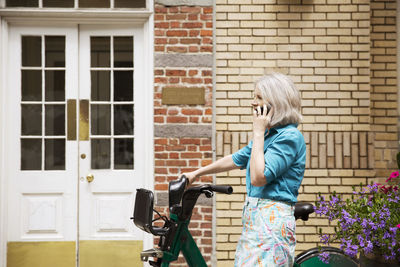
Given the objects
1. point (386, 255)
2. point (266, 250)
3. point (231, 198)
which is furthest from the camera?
point (231, 198)

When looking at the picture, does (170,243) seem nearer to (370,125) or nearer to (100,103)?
(100,103)

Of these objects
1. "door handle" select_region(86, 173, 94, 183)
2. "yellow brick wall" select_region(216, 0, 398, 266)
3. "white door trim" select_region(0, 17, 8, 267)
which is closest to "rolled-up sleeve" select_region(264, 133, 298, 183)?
"yellow brick wall" select_region(216, 0, 398, 266)

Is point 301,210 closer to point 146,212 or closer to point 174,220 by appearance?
point 174,220

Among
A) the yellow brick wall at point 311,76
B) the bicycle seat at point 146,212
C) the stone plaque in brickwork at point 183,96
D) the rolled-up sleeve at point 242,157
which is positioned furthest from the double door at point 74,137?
the bicycle seat at point 146,212

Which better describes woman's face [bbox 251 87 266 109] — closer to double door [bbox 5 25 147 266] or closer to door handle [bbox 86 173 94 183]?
double door [bbox 5 25 147 266]

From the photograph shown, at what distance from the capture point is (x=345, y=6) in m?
5.03

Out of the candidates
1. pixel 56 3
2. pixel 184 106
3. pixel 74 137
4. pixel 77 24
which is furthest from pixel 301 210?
pixel 56 3

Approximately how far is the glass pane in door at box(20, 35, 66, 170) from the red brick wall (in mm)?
1092

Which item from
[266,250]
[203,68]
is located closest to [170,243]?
[266,250]

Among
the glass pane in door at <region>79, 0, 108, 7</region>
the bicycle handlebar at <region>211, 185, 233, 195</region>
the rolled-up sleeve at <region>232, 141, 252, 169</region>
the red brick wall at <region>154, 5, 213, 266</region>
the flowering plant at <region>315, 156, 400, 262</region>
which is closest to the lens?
the bicycle handlebar at <region>211, 185, 233, 195</region>

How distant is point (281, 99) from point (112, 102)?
292 centimetres

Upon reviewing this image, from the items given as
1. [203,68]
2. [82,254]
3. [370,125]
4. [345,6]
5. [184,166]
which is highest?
[345,6]

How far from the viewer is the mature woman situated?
248 centimetres

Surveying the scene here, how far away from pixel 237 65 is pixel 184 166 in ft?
4.01
